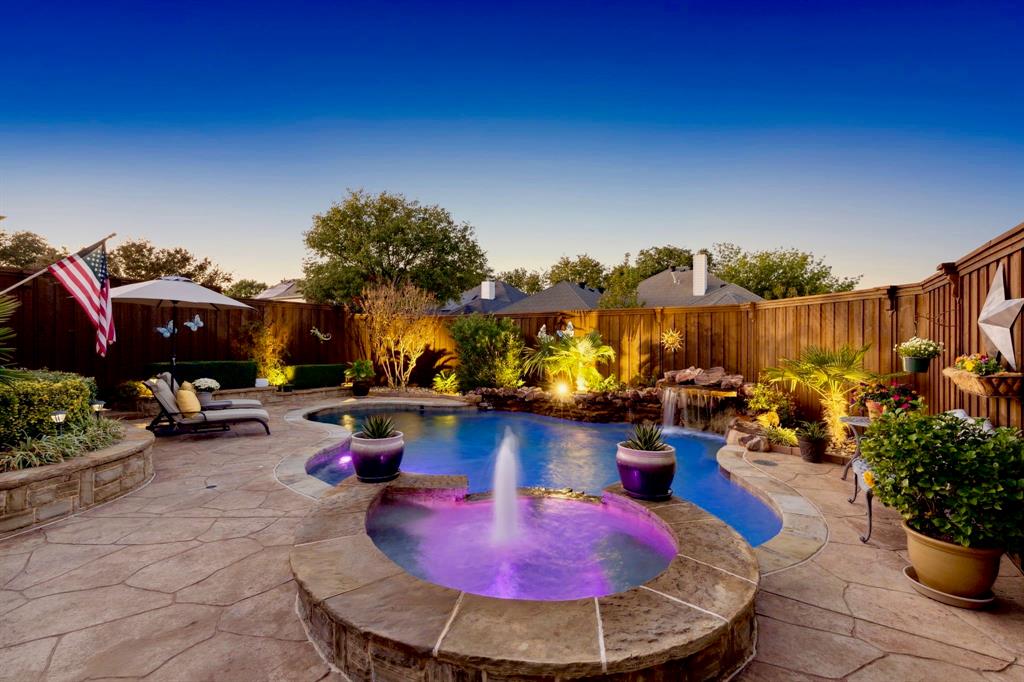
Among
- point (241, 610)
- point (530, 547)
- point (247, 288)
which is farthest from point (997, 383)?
point (247, 288)

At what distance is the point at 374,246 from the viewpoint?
54.4 feet

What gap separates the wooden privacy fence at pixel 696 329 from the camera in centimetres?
413

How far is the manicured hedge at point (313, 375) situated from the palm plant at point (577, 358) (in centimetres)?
575

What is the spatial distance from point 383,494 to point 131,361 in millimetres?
9344

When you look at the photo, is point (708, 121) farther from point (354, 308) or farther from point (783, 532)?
point (354, 308)

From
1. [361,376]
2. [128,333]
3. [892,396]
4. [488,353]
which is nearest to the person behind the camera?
[892,396]

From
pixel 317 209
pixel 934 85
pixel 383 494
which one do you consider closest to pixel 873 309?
pixel 934 85

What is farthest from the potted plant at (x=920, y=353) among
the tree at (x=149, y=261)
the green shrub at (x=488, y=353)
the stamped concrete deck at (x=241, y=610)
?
the tree at (x=149, y=261)

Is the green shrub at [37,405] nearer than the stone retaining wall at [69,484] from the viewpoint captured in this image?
No

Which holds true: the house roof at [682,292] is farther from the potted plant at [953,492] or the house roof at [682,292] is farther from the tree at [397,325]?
the potted plant at [953,492]

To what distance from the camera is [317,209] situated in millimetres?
16672

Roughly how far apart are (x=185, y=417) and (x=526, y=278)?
135 ft

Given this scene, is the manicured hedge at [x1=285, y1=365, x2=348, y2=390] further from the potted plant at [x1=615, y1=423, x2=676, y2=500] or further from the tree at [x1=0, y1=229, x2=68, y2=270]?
the tree at [x1=0, y1=229, x2=68, y2=270]

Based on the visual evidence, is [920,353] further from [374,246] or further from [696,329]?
[374,246]
